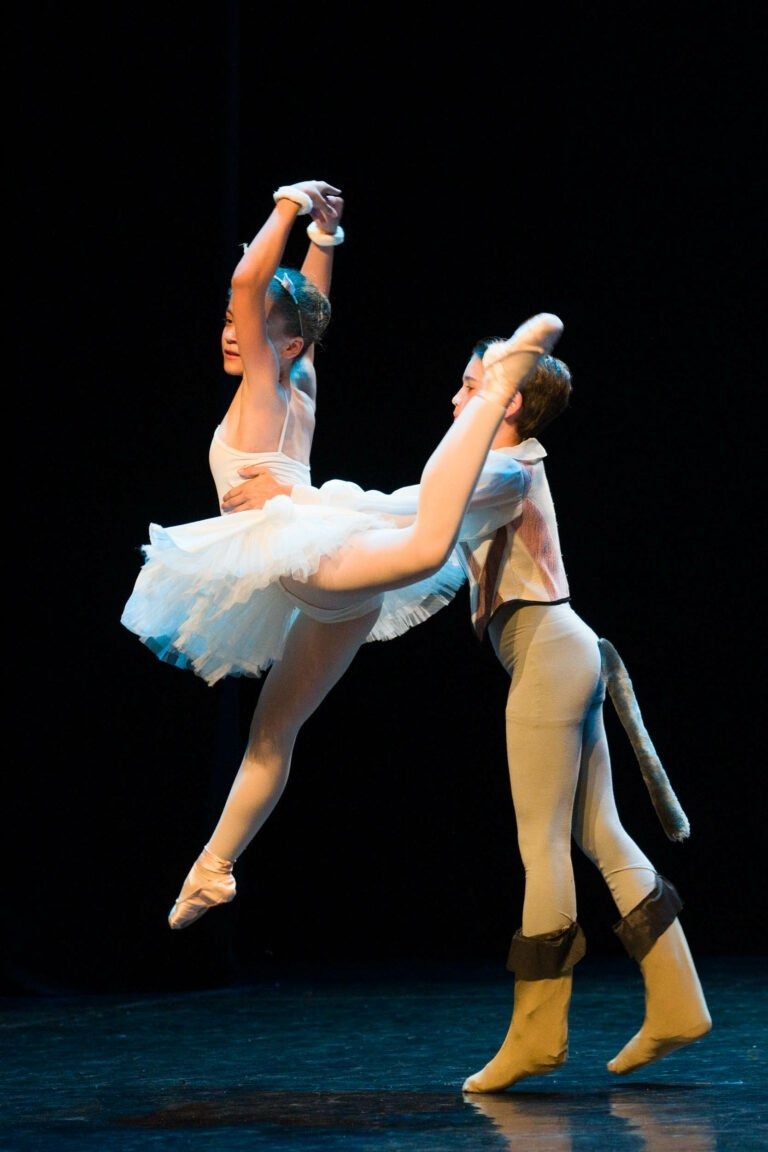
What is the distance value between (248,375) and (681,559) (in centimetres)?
238

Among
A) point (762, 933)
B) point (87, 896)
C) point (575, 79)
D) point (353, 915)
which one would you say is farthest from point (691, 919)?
point (575, 79)

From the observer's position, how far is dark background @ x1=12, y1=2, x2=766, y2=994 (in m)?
4.26

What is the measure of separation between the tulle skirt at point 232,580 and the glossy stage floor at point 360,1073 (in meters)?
0.76

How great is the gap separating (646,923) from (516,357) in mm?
993

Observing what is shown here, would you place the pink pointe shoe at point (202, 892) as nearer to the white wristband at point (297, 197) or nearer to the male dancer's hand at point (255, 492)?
the male dancer's hand at point (255, 492)

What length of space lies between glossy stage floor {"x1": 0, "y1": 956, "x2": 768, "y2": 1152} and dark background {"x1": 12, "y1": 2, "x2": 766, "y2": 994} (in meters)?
0.34

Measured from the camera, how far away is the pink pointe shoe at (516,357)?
2.34 metres

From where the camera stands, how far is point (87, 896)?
429 cm

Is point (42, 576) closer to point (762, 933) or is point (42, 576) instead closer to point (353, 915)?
point (353, 915)

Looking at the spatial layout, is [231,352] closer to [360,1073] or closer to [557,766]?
[557,766]

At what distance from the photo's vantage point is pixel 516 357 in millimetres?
2357

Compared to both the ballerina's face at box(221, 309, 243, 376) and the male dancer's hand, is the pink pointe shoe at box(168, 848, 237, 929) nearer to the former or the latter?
the male dancer's hand

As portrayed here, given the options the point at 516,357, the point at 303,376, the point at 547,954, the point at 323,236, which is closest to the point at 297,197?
the point at 323,236

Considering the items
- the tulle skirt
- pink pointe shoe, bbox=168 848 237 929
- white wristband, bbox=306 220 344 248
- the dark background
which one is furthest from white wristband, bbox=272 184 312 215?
the dark background
